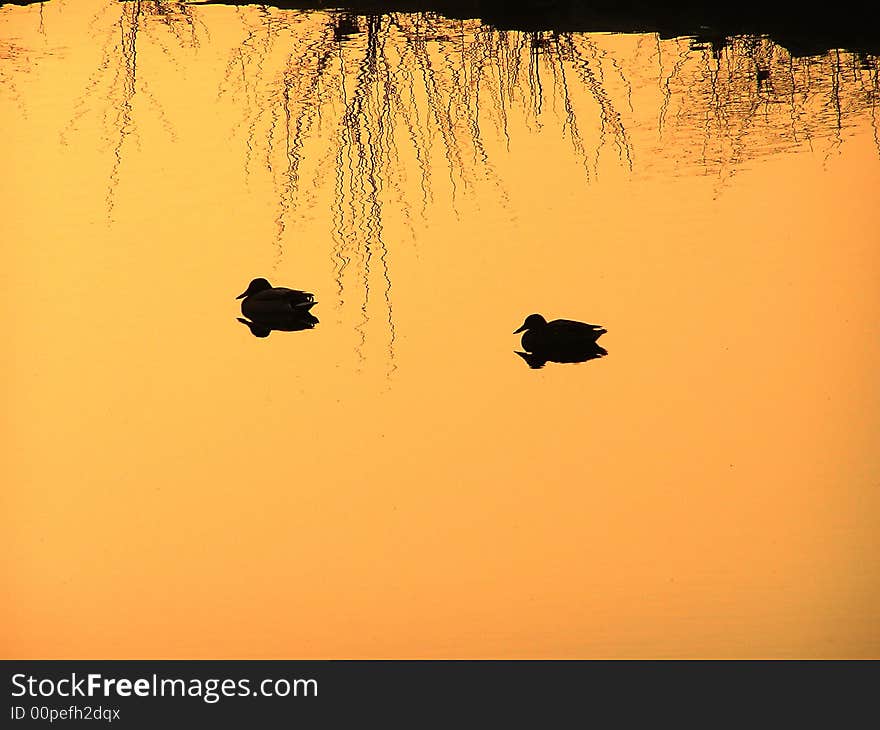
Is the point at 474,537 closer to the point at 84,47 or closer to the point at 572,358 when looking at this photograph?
the point at 572,358

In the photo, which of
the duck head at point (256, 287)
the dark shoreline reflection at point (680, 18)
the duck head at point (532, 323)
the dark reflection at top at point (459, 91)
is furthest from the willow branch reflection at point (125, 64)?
the duck head at point (532, 323)

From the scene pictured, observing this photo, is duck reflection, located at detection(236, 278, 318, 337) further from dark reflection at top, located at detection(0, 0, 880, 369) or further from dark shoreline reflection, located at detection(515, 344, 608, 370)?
dark shoreline reflection, located at detection(515, 344, 608, 370)

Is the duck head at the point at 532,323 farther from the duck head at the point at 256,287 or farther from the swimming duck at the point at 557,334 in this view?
the duck head at the point at 256,287

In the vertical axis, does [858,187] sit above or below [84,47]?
below

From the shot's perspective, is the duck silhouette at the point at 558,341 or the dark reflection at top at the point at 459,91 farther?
the dark reflection at top at the point at 459,91

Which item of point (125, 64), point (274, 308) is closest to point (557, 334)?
point (274, 308)

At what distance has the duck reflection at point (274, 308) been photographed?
9.38 ft

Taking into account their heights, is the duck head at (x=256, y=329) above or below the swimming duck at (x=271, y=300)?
below

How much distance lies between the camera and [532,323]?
2.91 m

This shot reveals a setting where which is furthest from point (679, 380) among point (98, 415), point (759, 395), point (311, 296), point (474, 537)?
point (98, 415)

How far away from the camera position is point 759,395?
9.32ft

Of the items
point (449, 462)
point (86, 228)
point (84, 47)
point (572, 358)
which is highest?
point (84, 47)

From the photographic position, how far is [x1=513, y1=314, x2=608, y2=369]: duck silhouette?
2.84m
